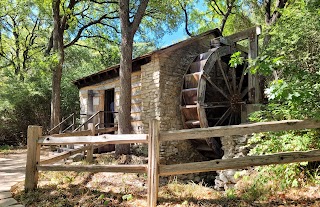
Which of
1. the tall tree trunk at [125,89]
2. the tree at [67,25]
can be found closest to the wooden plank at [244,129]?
the tall tree trunk at [125,89]

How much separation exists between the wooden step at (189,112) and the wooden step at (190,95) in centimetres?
21

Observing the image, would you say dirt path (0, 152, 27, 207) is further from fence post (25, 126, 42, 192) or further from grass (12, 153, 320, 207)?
fence post (25, 126, 42, 192)

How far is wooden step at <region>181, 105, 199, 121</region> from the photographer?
7.87 m

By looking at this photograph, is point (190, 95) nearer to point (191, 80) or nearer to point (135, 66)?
point (191, 80)

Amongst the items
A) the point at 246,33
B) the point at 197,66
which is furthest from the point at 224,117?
the point at 246,33

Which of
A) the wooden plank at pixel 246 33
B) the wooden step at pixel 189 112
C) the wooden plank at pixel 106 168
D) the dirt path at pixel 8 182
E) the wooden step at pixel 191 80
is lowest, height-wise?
the dirt path at pixel 8 182

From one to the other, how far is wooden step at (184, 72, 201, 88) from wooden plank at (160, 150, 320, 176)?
5156 millimetres

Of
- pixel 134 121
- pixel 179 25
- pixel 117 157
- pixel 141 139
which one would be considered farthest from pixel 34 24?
pixel 141 139

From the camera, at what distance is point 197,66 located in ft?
27.2

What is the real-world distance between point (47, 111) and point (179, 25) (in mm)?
9481

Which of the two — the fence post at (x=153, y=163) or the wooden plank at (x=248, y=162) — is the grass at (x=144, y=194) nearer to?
the fence post at (x=153, y=163)

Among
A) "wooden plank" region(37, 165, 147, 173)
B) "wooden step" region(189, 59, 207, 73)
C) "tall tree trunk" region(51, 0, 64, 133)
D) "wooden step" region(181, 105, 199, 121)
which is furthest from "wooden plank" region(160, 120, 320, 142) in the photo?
"tall tree trunk" region(51, 0, 64, 133)

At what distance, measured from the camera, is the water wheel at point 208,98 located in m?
7.80

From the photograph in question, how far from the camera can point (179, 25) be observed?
13.2 meters
